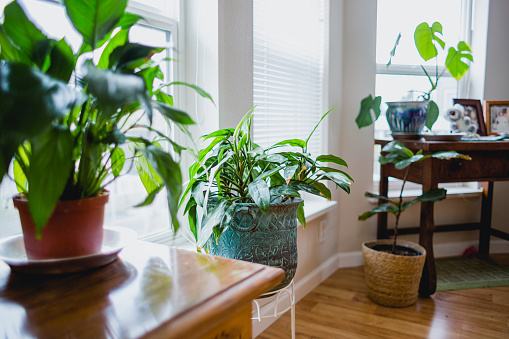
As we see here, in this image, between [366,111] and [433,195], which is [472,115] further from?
A: [433,195]

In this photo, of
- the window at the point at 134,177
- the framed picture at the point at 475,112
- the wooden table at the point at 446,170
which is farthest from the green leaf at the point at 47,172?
the framed picture at the point at 475,112

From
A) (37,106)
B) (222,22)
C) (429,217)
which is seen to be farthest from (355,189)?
(37,106)

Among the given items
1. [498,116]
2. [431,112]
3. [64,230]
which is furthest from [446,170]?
[64,230]

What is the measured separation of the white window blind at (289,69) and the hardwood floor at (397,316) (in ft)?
2.75

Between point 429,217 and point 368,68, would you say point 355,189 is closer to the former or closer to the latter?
point 429,217

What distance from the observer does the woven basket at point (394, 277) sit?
76.3 inches

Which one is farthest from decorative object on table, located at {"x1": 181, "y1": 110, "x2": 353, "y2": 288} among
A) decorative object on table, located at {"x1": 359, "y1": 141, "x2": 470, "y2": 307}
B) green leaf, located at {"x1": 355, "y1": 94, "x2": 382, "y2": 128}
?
green leaf, located at {"x1": 355, "y1": 94, "x2": 382, "y2": 128}

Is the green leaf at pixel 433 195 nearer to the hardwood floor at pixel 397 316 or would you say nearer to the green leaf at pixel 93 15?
the hardwood floor at pixel 397 316

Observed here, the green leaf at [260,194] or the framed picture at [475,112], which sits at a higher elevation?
the framed picture at [475,112]

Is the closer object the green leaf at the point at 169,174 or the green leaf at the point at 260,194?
the green leaf at the point at 169,174

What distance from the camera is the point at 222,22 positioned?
1.42m

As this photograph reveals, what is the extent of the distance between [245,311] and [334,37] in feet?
6.65

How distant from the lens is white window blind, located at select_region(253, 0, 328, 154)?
1.85 m

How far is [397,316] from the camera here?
6.20 ft
